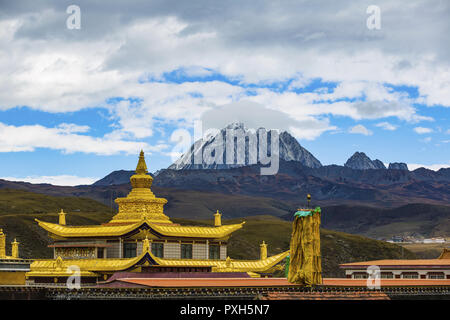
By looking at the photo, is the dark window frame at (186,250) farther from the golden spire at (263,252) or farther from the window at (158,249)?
the golden spire at (263,252)

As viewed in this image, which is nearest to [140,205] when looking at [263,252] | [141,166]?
[141,166]

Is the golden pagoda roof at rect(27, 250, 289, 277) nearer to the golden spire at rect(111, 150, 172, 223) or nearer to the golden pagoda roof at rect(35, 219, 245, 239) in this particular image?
the golden pagoda roof at rect(35, 219, 245, 239)

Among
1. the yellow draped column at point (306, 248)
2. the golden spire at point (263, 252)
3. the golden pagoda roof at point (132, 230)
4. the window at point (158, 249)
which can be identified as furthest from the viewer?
the golden spire at point (263, 252)

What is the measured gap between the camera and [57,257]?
214 feet

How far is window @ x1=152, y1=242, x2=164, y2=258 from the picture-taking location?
213ft

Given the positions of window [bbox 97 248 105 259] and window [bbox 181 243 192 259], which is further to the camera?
window [bbox 181 243 192 259]

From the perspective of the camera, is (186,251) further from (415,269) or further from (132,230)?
(415,269)

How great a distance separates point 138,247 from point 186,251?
505 centimetres

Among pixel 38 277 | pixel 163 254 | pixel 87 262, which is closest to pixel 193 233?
pixel 163 254

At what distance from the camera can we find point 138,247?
64.2m

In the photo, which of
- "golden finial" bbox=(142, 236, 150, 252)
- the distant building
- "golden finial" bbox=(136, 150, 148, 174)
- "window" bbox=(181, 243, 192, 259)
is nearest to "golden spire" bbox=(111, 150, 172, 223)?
"golden finial" bbox=(136, 150, 148, 174)

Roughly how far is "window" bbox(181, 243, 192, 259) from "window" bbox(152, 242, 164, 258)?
7.44ft

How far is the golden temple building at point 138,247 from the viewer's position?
61.9 metres

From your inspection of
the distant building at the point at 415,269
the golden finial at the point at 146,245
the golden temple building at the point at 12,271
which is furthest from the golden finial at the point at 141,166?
the distant building at the point at 415,269
